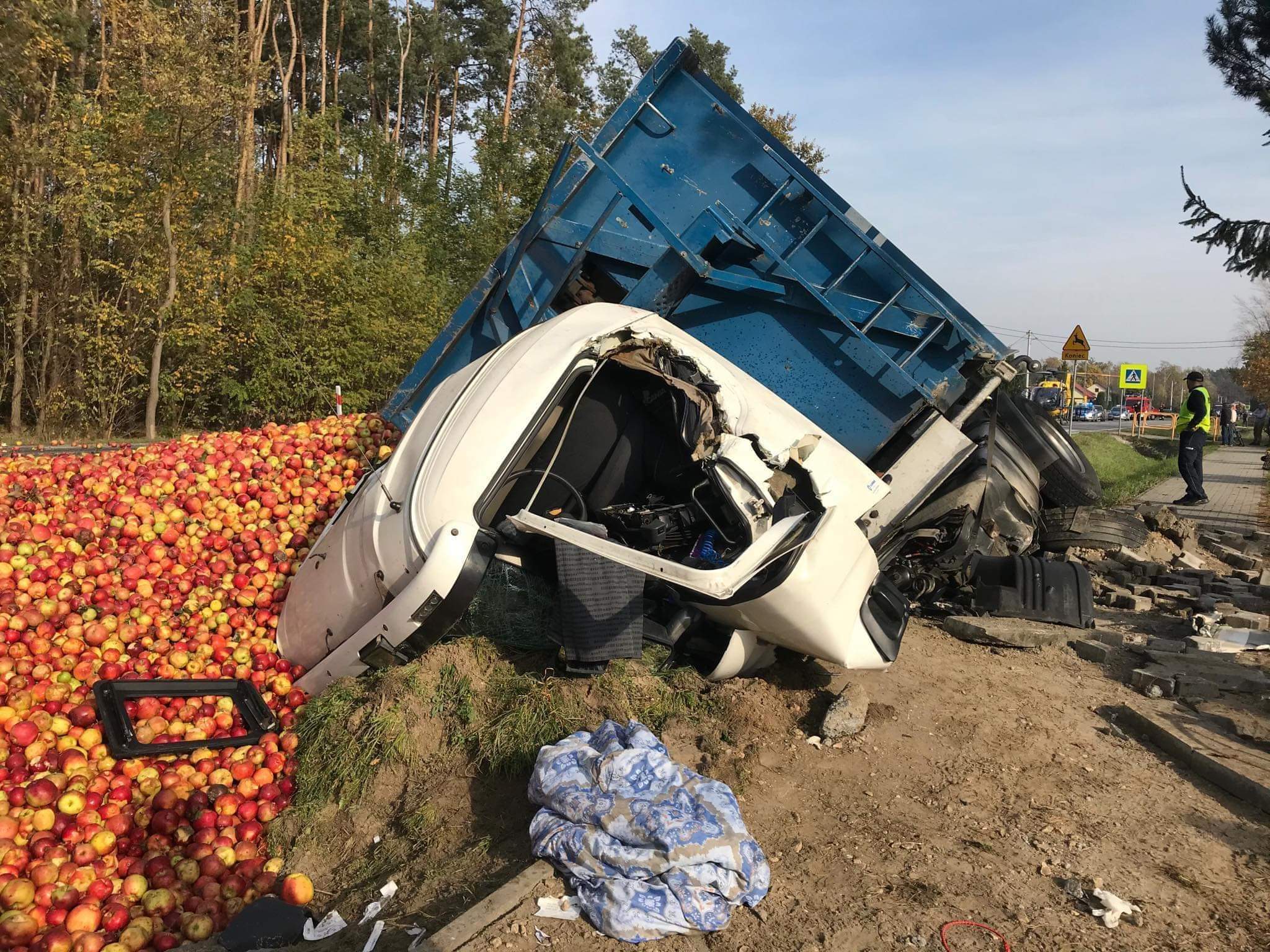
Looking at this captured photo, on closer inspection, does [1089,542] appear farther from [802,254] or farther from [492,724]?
[492,724]

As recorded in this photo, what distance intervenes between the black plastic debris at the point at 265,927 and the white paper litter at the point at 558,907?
2.84 feet

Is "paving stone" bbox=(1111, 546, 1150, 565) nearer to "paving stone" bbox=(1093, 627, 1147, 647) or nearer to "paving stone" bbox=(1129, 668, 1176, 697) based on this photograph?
"paving stone" bbox=(1093, 627, 1147, 647)

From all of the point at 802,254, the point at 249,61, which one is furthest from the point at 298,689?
the point at 249,61

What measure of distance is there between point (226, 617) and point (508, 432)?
201cm

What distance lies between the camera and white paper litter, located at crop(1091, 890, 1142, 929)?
2744mm

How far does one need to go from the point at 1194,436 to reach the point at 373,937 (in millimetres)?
13209

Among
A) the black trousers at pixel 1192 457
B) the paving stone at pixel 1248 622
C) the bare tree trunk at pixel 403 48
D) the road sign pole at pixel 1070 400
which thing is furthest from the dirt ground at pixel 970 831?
the bare tree trunk at pixel 403 48

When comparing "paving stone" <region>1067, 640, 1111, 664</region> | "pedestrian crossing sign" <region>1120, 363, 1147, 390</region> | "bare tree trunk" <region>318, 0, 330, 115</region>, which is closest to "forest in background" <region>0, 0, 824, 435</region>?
"bare tree trunk" <region>318, 0, 330, 115</region>

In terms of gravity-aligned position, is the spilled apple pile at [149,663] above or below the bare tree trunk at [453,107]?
above

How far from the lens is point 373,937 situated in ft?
8.90

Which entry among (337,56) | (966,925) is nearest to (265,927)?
(966,925)

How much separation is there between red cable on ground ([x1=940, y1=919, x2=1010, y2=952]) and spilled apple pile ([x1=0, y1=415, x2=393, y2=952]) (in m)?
2.29

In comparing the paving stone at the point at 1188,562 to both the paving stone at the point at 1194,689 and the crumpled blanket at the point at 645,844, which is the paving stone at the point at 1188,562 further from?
the crumpled blanket at the point at 645,844

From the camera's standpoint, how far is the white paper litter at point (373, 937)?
2.67m
